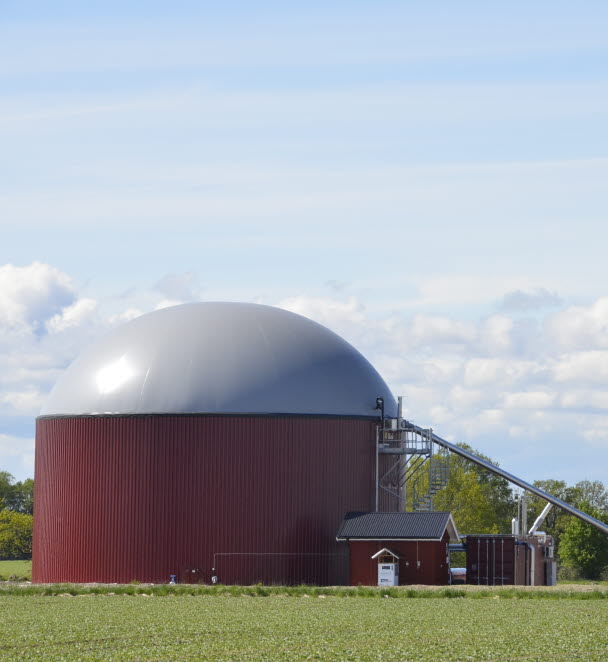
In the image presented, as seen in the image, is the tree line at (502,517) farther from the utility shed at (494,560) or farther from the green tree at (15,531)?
the utility shed at (494,560)

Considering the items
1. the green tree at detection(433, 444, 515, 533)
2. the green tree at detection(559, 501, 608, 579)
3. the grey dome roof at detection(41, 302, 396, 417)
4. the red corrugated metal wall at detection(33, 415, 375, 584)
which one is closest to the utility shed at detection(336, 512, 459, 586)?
the red corrugated metal wall at detection(33, 415, 375, 584)

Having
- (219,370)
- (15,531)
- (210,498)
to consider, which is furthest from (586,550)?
(219,370)

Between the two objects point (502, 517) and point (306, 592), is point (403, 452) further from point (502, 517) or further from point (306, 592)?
point (502, 517)

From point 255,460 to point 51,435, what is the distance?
8.39 metres

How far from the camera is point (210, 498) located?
45.7 m

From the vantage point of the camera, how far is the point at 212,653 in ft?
76.7

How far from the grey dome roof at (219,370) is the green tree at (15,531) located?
139 ft

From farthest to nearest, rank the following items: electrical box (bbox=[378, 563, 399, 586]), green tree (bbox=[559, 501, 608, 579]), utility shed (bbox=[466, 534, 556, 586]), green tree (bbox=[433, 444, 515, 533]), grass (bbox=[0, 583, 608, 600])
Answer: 1. green tree (bbox=[559, 501, 608, 579])
2. green tree (bbox=[433, 444, 515, 533])
3. utility shed (bbox=[466, 534, 556, 586])
4. electrical box (bbox=[378, 563, 399, 586])
5. grass (bbox=[0, 583, 608, 600])

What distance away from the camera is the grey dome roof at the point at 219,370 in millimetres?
46031

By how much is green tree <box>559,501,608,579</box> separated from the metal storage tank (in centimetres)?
3713

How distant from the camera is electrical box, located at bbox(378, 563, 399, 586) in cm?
4522

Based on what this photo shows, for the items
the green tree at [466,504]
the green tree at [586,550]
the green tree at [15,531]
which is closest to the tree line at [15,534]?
the green tree at [15,531]

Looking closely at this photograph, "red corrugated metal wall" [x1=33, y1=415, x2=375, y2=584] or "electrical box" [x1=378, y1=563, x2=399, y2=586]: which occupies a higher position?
"red corrugated metal wall" [x1=33, y1=415, x2=375, y2=584]

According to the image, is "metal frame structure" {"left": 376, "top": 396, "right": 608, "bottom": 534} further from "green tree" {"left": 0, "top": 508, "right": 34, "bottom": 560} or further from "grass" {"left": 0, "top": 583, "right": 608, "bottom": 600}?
"green tree" {"left": 0, "top": 508, "right": 34, "bottom": 560}
